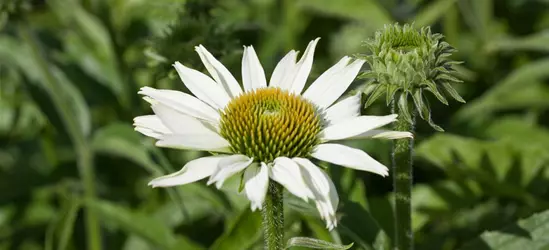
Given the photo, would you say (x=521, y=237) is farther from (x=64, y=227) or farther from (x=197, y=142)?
(x=64, y=227)

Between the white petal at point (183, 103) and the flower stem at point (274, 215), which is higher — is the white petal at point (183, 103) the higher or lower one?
the higher one

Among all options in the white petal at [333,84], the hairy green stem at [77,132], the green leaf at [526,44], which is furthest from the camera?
the green leaf at [526,44]

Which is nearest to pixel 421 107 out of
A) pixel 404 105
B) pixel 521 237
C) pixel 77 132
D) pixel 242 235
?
pixel 404 105

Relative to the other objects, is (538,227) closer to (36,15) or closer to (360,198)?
(360,198)

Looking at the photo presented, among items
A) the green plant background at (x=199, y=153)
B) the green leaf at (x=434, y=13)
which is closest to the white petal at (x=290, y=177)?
the green plant background at (x=199, y=153)

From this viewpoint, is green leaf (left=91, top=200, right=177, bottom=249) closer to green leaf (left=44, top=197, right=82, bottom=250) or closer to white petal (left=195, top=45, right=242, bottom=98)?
green leaf (left=44, top=197, right=82, bottom=250)

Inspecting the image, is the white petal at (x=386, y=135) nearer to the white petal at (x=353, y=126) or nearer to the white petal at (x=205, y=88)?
the white petal at (x=353, y=126)
